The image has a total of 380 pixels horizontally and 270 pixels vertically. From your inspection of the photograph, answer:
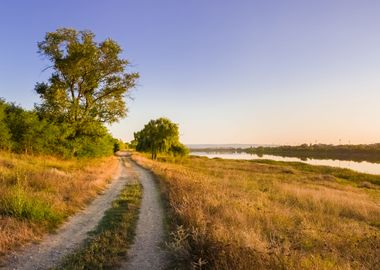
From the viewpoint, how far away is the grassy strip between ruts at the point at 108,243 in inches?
290

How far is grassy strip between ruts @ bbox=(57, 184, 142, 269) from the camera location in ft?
24.2

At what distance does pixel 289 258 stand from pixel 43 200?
9282 millimetres

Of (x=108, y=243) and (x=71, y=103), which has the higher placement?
(x=71, y=103)

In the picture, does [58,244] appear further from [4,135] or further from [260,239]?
[4,135]

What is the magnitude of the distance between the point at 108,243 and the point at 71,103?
29.5 m

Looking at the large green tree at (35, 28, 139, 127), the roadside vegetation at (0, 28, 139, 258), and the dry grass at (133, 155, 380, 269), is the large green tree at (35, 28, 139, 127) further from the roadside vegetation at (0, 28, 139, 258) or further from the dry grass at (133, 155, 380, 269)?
the dry grass at (133, 155, 380, 269)

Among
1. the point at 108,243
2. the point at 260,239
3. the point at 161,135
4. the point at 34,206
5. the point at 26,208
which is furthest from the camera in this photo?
the point at 161,135

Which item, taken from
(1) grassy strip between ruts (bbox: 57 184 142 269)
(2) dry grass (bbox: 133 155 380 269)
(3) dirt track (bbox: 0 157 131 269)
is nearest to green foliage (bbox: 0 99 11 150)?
(3) dirt track (bbox: 0 157 131 269)

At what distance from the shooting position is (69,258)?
769 cm

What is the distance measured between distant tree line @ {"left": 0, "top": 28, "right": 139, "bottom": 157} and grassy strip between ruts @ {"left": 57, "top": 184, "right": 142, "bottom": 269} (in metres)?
21.2

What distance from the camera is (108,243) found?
8773mm

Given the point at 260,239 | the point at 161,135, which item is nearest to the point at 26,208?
the point at 260,239

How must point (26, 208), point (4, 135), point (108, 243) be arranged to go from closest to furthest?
point (108, 243) → point (26, 208) → point (4, 135)

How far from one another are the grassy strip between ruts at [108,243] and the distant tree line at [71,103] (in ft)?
69.5
